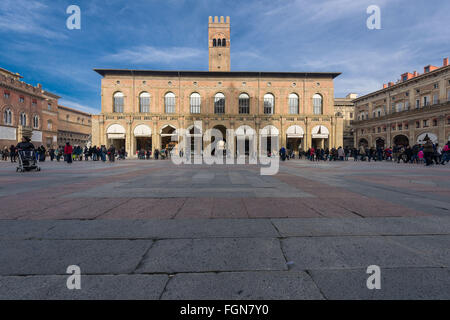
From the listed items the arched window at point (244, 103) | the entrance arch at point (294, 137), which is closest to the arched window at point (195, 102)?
the arched window at point (244, 103)

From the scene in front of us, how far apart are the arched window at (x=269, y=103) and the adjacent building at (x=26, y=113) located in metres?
31.6

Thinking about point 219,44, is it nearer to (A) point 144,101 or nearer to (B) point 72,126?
(A) point 144,101

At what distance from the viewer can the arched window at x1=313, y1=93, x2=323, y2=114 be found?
1294 inches

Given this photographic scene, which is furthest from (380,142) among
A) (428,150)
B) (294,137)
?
(428,150)

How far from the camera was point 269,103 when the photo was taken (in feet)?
107

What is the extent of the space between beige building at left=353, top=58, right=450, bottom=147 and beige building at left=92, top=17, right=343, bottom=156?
1367 centimetres

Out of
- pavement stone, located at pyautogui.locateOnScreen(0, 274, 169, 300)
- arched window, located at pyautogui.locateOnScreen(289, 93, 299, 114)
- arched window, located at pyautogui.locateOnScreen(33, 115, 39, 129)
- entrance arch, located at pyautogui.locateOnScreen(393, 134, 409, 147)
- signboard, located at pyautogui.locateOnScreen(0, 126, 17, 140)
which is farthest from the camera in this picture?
entrance arch, located at pyautogui.locateOnScreen(393, 134, 409, 147)

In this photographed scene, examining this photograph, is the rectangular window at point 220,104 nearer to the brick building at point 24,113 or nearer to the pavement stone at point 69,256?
the brick building at point 24,113

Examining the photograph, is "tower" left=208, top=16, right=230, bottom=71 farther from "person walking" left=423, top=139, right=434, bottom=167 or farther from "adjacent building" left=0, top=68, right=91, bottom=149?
"person walking" left=423, top=139, right=434, bottom=167

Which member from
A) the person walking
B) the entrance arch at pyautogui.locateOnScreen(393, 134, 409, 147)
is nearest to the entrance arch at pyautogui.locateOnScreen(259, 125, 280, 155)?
the person walking

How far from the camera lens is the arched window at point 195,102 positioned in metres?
32.2
